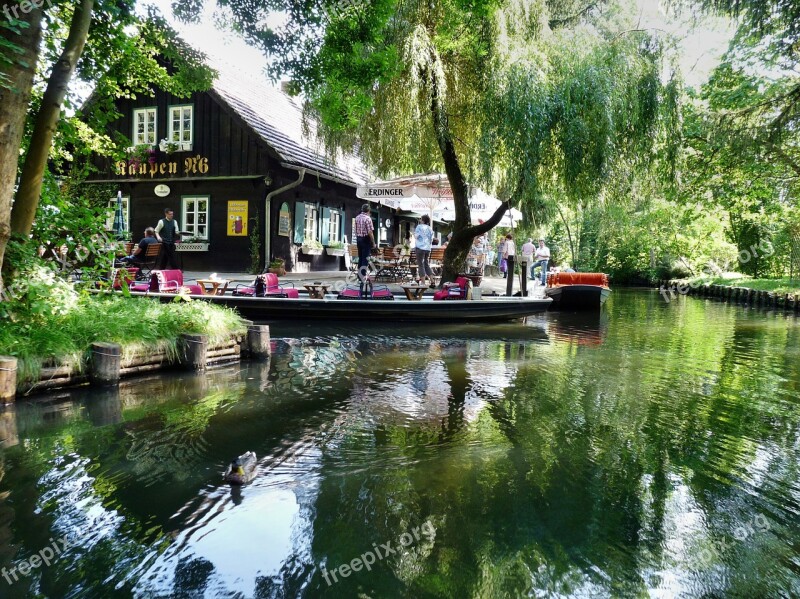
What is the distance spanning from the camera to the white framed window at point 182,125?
66.8 feet

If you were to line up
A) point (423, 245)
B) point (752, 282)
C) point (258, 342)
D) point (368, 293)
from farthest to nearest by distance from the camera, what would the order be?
point (752, 282) < point (423, 245) < point (368, 293) < point (258, 342)

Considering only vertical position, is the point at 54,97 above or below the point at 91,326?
above

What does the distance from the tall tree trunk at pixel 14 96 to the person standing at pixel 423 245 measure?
10.8 metres

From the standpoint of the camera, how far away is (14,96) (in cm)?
584

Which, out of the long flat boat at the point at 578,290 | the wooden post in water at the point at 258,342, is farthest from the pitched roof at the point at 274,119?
the wooden post in water at the point at 258,342

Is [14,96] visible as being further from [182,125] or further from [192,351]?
[182,125]

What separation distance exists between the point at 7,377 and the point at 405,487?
4221 millimetres

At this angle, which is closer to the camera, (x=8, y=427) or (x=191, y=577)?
(x=191, y=577)

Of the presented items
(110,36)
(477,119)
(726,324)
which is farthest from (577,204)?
(110,36)

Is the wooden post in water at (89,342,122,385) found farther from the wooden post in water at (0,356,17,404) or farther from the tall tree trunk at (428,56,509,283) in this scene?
the tall tree trunk at (428,56,509,283)

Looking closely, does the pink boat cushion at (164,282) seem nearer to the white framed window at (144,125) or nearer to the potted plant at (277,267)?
the potted plant at (277,267)

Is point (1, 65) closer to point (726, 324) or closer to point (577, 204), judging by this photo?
point (577, 204)

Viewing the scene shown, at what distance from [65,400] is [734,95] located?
724 inches

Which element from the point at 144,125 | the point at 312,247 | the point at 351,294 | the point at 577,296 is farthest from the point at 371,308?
the point at 144,125
